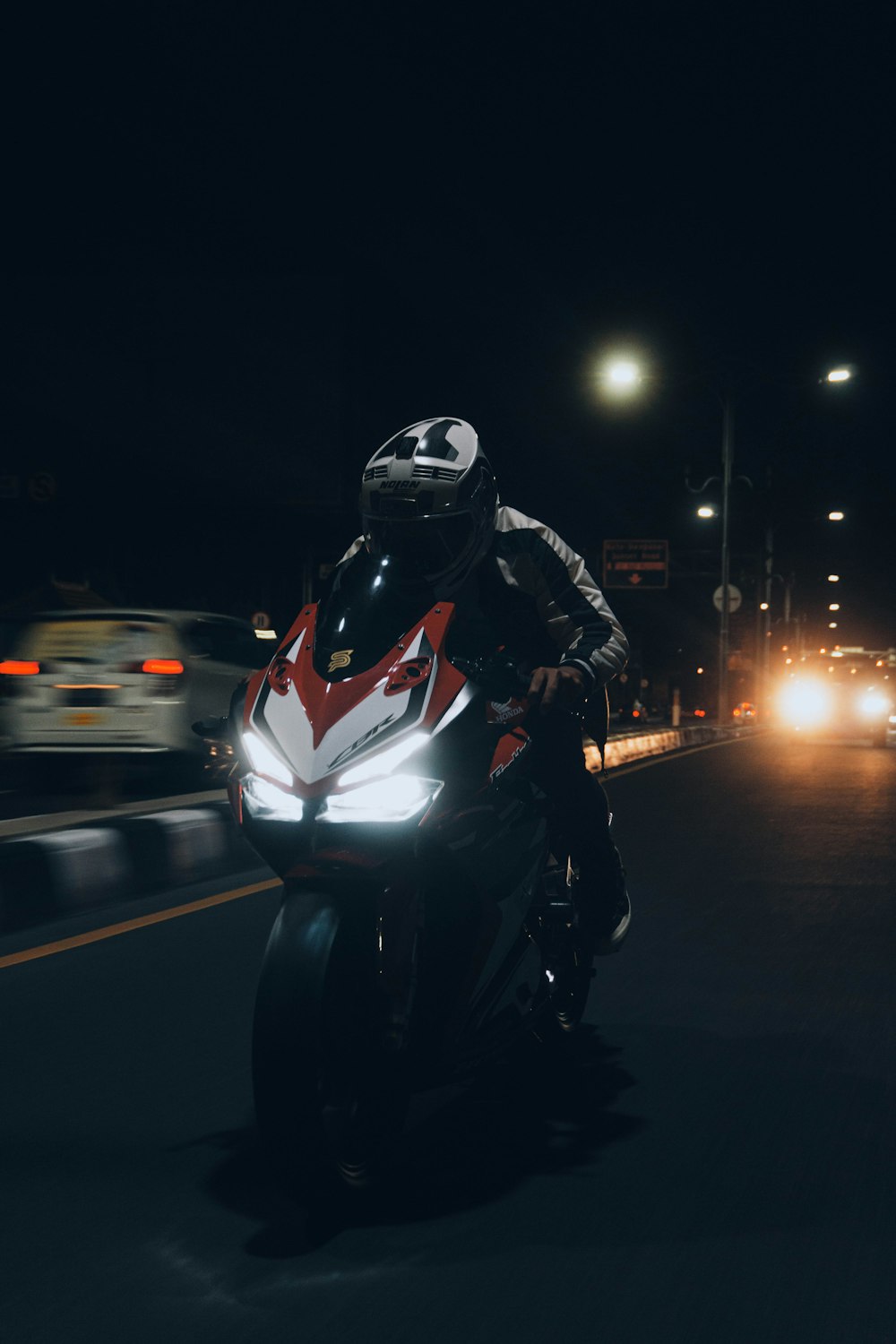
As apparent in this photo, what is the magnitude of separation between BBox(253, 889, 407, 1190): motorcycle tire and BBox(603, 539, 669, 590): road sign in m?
45.0

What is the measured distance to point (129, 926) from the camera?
7.98m

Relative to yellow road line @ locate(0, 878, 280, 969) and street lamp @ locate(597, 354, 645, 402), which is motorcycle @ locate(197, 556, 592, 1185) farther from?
street lamp @ locate(597, 354, 645, 402)

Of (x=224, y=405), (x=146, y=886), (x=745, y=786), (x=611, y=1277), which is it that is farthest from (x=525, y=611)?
(x=224, y=405)

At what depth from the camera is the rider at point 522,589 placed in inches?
165

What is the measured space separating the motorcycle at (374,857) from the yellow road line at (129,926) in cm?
322

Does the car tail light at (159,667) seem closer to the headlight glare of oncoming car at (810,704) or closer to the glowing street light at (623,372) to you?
the glowing street light at (623,372)

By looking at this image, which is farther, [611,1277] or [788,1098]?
[788,1098]

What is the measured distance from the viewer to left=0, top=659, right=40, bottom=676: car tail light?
51.5 ft

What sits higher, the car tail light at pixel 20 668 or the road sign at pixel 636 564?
the road sign at pixel 636 564

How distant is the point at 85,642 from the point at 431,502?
1198 cm

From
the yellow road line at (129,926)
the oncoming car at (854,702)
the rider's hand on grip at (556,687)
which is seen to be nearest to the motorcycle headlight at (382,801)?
the rider's hand on grip at (556,687)

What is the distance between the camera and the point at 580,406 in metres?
65.1

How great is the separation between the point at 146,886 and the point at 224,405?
35857mm

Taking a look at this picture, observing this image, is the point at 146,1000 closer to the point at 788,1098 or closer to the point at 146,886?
the point at 788,1098
